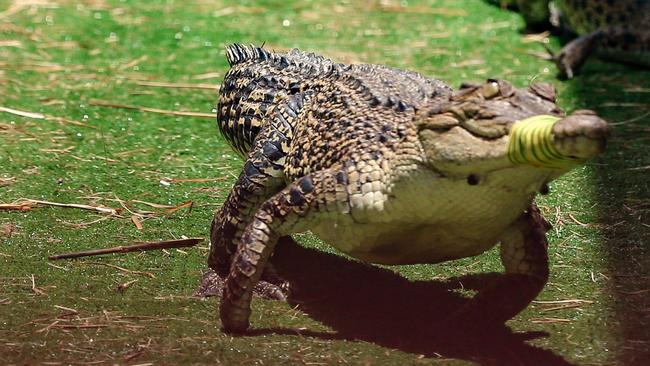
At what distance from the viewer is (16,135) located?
20.6 ft

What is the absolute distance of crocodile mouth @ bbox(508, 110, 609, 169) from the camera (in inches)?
120

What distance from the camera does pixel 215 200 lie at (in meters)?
5.48

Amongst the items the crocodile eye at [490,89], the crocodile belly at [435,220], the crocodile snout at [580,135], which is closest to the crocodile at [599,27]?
the crocodile belly at [435,220]

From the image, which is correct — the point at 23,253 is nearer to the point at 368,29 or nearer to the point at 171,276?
the point at 171,276

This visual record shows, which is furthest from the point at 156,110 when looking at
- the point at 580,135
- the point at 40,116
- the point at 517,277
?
the point at 580,135

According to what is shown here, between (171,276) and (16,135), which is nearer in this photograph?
(171,276)

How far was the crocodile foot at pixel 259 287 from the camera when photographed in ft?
14.3

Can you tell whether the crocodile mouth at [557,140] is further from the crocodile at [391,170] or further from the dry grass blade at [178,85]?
the dry grass blade at [178,85]

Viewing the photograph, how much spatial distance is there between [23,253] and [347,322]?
1490mm

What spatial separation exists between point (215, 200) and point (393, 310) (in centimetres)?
149

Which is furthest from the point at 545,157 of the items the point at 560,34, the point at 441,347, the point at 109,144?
the point at 560,34

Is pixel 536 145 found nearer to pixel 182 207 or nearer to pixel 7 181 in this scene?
pixel 182 207

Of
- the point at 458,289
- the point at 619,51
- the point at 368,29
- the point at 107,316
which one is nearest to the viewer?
the point at 107,316

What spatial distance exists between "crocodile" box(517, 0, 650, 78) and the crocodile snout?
458cm
